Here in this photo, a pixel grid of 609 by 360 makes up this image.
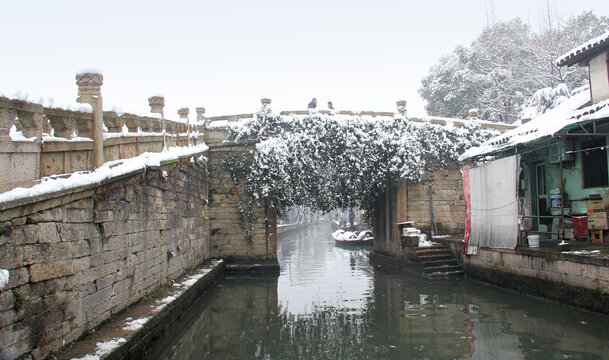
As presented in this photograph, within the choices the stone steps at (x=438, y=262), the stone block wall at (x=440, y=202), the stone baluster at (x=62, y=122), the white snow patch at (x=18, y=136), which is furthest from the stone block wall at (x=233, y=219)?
the white snow patch at (x=18, y=136)

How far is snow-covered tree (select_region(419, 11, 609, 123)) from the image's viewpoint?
2819cm

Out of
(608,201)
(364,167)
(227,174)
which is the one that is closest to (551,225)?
(608,201)

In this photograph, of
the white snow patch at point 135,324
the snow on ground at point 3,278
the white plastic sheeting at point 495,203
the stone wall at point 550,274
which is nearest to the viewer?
the snow on ground at point 3,278

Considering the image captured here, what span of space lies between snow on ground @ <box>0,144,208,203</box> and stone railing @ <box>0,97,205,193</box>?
0.38 feet

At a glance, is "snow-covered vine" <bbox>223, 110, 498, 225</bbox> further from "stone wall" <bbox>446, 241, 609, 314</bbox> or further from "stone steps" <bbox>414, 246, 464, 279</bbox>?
"stone wall" <bbox>446, 241, 609, 314</bbox>

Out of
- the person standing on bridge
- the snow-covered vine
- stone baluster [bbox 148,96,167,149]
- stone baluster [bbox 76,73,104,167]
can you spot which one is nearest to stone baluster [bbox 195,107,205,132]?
the snow-covered vine

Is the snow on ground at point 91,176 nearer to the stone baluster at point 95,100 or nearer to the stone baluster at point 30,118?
the stone baluster at point 95,100

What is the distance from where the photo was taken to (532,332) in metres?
8.06

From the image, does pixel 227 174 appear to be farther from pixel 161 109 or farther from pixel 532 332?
pixel 532 332

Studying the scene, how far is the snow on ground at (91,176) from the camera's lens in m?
4.47

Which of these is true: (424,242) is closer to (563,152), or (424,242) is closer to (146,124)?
(563,152)

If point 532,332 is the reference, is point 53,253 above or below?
above

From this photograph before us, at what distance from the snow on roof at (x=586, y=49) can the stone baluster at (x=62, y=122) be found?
1212 centimetres

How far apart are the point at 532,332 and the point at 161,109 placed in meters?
8.84
